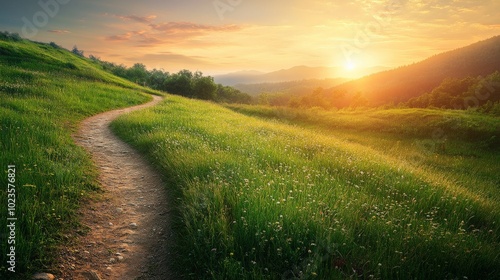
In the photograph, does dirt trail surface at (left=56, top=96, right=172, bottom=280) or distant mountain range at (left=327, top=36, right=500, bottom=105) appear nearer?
dirt trail surface at (left=56, top=96, right=172, bottom=280)

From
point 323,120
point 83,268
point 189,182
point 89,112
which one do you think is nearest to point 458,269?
point 189,182

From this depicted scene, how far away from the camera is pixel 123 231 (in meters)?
5.33

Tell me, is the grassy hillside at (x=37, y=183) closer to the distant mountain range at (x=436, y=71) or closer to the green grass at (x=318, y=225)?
the green grass at (x=318, y=225)

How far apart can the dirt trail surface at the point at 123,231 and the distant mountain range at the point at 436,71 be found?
109 m

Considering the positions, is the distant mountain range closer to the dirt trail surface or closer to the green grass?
the green grass

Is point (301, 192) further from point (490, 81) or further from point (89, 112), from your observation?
point (490, 81)

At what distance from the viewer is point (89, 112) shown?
17.6m

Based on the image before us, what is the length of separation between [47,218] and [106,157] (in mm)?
5137

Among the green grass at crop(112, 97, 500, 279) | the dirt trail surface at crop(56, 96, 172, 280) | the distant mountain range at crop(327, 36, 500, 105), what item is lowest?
the dirt trail surface at crop(56, 96, 172, 280)

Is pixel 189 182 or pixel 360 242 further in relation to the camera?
pixel 189 182

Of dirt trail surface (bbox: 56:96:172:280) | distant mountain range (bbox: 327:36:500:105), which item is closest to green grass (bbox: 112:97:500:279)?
dirt trail surface (bbox: 56:96:172:280)

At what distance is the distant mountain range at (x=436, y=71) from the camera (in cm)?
11544

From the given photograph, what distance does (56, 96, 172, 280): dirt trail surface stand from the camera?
4.23 m

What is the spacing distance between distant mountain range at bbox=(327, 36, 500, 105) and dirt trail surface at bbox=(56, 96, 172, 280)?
109m
